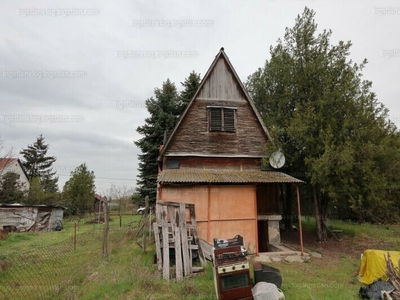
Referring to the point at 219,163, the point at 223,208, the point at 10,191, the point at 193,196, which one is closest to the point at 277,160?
the point at 219,163

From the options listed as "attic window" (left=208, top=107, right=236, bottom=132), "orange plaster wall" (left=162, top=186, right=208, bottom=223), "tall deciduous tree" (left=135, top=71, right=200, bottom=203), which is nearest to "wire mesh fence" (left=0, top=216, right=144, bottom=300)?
"orange plaster wall" (left=162, top=186, right=208, bottom=223)

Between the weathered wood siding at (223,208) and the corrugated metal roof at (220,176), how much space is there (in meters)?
0.39

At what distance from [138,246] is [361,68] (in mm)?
13635

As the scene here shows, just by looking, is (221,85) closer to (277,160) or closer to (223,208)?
(277,160)

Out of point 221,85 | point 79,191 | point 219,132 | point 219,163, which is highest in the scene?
point 221,85

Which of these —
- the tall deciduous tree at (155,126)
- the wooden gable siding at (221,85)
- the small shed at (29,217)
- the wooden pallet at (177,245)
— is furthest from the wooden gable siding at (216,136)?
the small shed at (29,217)

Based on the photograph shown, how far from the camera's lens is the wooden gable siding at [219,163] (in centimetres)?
1208

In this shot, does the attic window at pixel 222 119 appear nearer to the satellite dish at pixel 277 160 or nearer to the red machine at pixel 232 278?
the satellite dish at pixel 277 160

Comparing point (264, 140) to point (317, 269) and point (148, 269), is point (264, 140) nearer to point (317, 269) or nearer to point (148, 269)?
point (317, 269)

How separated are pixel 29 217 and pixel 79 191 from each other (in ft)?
30.5

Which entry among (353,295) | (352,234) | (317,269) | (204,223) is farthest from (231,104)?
(352,234)

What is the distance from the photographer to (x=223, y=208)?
10.1 meters

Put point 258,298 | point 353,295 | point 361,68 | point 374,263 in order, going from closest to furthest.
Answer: point 258,298 → point 353,295 → point 374,263 → point 361,68

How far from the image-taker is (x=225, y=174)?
11.1 m
